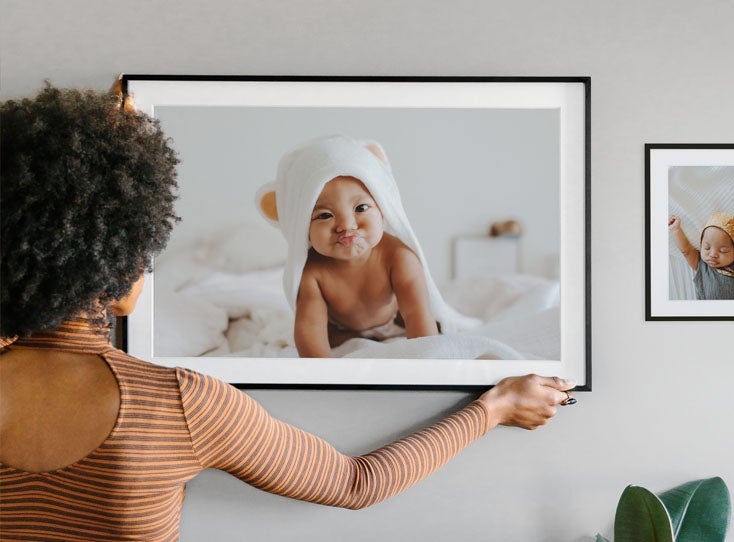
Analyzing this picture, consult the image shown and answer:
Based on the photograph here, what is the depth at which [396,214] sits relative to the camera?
145 centimetres

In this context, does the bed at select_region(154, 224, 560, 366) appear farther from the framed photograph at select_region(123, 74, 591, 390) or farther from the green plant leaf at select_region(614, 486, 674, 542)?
the green plant leaf at select_region(614, 486, 674, 542)

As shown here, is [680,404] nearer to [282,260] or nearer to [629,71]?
[629,71]

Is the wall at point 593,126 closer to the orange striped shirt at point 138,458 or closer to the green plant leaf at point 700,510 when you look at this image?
the green plant leaf at point 700,510

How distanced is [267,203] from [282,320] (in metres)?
0.26

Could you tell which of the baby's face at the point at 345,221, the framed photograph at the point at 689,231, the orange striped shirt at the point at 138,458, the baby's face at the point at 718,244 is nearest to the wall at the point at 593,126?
the framed photograph at the point at 689,231

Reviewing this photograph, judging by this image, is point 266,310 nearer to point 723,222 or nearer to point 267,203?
point 267,203

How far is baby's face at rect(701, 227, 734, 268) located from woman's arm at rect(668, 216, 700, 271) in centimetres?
3

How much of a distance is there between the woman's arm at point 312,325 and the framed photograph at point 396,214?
15mm

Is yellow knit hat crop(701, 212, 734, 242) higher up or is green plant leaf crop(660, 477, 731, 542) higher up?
yellow knit hat crop(701, 212, 734, 242)

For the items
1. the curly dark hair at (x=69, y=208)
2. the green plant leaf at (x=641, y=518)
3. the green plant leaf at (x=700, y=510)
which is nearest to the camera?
the curly dark hair at (x=69, y=208)

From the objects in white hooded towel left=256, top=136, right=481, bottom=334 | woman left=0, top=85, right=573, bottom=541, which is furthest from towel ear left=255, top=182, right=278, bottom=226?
woman left=0, top=85, right=573, bottom=541

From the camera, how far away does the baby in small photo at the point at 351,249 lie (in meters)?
1.45

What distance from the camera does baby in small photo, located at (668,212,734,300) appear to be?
1460 mm

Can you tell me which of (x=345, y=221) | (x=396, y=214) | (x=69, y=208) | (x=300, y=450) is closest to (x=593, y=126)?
(x=396, y=214)
